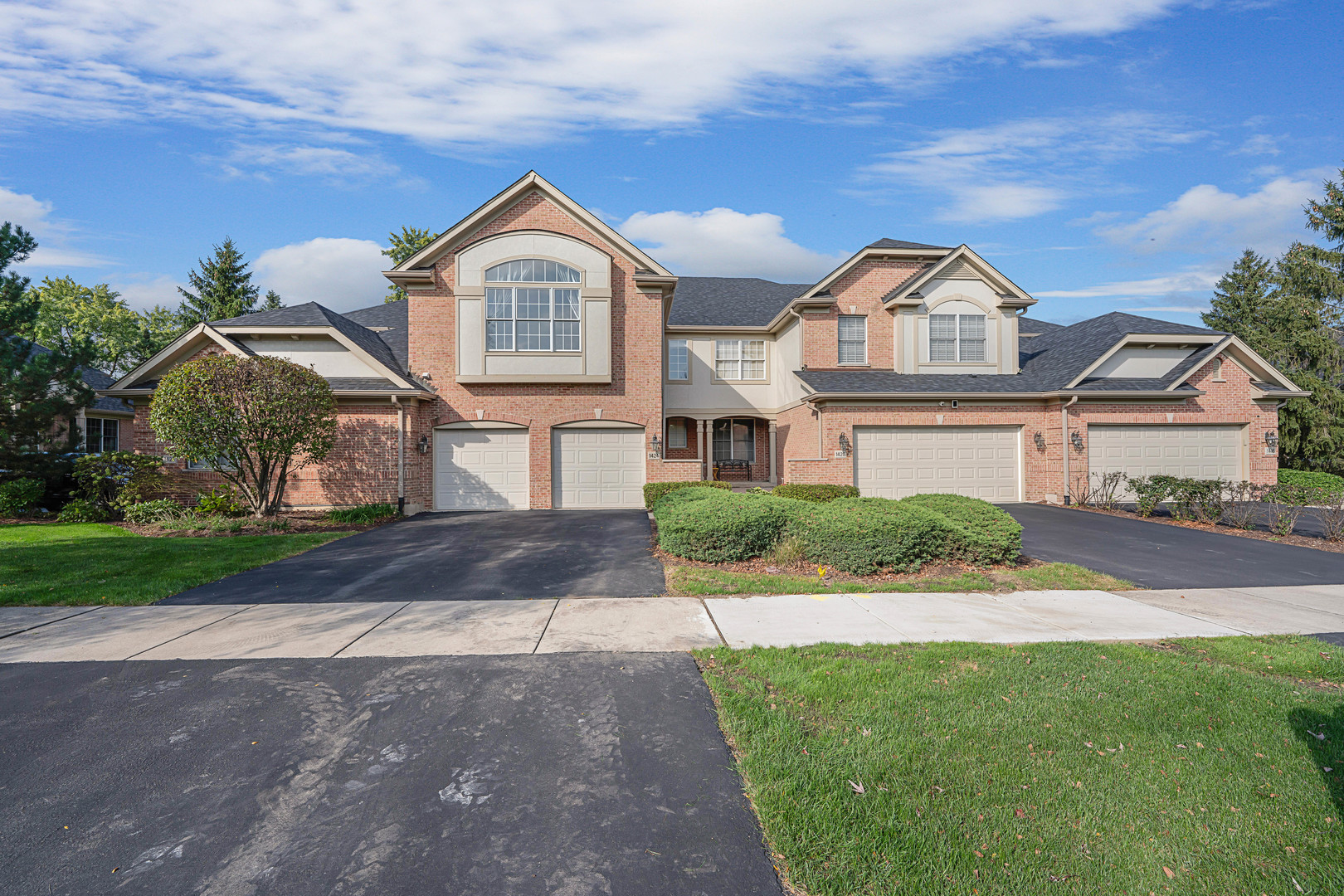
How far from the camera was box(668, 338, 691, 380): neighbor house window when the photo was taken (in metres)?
22.3

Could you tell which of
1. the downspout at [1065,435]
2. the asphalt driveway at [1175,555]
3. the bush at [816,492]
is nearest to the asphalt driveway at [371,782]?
the asphalt driveway at [1175,555]

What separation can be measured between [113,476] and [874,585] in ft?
59.8

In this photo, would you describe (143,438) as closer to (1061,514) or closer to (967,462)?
(967,462)

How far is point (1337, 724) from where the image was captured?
4.17 m

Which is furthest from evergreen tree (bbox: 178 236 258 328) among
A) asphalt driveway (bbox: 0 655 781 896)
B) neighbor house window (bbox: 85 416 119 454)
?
asphalt driveway (bbox: 0 655 781 896)

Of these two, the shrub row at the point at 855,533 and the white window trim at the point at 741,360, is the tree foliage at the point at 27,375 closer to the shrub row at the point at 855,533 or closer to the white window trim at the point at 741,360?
the shrub row at the point at 855,533

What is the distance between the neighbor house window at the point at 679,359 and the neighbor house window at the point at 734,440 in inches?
117

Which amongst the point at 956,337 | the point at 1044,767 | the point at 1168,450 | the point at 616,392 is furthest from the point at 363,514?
the point at 1168,450

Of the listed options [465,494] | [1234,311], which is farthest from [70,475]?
[1234,311]

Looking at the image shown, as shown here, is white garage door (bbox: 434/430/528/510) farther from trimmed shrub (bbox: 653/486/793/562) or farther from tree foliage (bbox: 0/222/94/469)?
tree foliage (bbox: 0/222/94/469)

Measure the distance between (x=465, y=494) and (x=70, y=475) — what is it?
9816mm

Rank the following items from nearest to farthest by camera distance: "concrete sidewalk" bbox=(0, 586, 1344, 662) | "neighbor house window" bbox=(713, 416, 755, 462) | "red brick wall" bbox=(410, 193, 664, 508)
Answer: "concrete sidewalk" bbox=(0, 586, 1344, 662), "red brick wall" bbox=(410, 193, 664, 508), "neighbor house window" bbox=(713, 416, 755, 462)

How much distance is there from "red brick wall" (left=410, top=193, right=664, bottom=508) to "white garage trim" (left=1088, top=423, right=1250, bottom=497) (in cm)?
1244

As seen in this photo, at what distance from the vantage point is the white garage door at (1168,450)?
17.9 m
